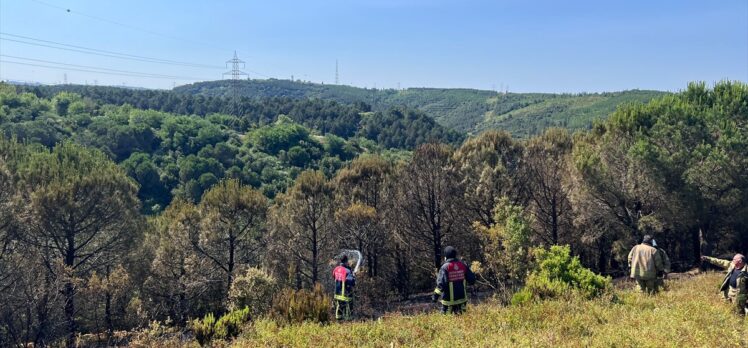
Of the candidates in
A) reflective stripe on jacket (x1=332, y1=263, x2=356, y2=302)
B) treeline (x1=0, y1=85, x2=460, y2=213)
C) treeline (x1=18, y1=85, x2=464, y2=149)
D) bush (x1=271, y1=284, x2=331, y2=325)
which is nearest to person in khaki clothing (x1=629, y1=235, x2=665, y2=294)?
reflective stripe on jacket (x1=332, y1=263, x2=356, y2=302)

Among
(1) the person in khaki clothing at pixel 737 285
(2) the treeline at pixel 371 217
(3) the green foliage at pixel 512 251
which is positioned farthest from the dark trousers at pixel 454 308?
(2) the treeline at pixel 371 217

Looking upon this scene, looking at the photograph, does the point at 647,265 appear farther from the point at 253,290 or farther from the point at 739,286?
the point at 253,290

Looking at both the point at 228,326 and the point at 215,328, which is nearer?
the point at 215,328

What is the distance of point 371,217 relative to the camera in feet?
87.5

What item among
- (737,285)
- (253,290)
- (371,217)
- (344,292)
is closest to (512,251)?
(737,285)

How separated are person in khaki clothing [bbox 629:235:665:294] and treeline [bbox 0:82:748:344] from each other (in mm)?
7404

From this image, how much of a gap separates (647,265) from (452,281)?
5.34 m

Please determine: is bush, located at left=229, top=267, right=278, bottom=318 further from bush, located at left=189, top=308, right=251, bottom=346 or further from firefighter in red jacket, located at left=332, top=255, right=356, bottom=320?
bush, located at left=189, top=308, right=251, bottom=346

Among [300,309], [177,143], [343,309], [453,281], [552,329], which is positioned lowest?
[343,309]

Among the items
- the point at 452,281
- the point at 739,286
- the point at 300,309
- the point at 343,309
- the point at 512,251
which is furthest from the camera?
the point at 512,251

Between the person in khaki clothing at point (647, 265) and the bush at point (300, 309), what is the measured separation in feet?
25.3

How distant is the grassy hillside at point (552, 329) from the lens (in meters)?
6.37

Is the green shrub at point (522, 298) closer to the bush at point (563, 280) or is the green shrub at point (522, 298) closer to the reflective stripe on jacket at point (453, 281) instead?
the bush at point (563, 280)

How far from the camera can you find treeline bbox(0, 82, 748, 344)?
21.6m
